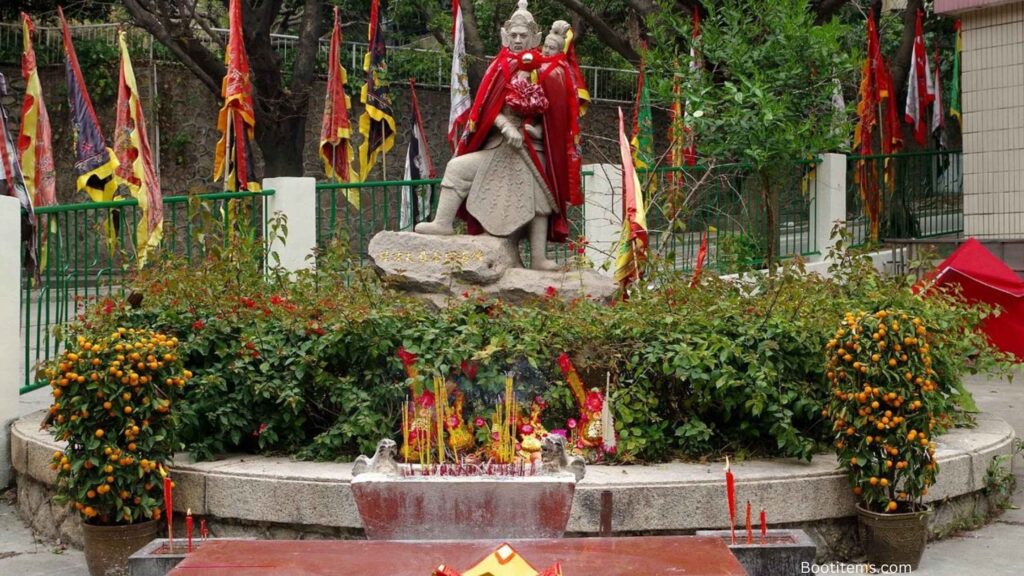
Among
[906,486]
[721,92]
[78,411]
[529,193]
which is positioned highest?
[721,92]

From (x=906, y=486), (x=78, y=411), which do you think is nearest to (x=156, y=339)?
(x=78, y=411)

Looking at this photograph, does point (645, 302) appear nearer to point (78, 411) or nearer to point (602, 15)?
point (78, 411)

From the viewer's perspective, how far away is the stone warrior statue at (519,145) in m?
7.92

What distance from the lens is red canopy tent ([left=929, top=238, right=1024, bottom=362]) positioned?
970 cm

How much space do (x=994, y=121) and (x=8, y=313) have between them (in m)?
9.50

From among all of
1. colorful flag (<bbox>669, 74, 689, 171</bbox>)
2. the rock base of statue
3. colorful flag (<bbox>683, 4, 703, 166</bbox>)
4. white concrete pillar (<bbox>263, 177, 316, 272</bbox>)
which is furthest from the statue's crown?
colorful flag (<bbox>683, 4, 703, 166</bbox>)

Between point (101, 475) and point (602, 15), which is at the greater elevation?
point (602, 15)

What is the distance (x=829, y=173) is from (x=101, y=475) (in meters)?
9.68

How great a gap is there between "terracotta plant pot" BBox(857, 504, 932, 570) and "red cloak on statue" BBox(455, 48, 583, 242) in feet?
10.9

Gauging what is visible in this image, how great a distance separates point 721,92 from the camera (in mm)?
13102

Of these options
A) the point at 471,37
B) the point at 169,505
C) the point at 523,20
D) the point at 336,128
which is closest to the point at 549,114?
the point at 523,20

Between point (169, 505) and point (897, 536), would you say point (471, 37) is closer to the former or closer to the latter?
point (897, 536)

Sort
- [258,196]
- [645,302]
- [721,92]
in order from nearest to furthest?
[645,302]
[258,196]
[721,92]

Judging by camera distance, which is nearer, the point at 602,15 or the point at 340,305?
the point at 340,305
